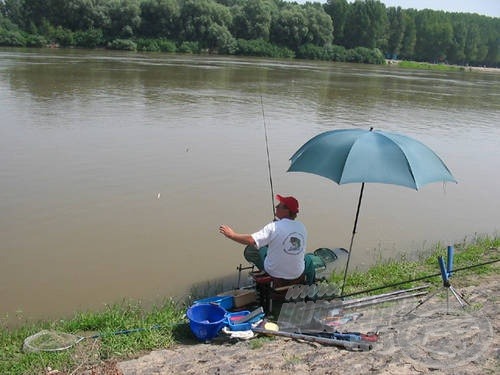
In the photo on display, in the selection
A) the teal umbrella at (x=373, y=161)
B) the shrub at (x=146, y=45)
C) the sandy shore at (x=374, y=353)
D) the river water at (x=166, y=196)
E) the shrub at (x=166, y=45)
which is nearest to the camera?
the sandy shore at (x=374, y=353)

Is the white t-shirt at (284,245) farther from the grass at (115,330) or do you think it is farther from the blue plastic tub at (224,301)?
the grass at (115,330)

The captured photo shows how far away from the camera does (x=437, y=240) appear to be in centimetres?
904

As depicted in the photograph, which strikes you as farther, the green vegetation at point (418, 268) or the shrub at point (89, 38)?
the shrub at point (89, 38)

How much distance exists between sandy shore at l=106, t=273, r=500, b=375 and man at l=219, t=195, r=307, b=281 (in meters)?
0.76

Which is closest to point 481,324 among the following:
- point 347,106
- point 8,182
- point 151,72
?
point 8,182

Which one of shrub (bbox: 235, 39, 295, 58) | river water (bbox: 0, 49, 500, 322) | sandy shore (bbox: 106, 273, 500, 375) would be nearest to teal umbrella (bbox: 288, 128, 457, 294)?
sandy shore (bbox: 106, 273, 500, 375)

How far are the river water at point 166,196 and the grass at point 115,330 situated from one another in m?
0.69

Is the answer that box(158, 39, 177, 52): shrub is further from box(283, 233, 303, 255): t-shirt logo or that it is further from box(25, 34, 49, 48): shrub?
box(283, 233, 303, 255): t-shirt logo

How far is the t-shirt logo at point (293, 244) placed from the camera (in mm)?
5266

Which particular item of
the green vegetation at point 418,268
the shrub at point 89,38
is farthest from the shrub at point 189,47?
the green vegetation at point 418,268

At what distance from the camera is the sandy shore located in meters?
4.36

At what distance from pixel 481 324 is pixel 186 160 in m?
8.91

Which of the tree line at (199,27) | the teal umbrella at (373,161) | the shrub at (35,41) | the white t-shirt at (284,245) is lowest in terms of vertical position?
the white t-shirt at (284,245)

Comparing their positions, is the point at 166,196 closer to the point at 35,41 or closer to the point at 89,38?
the point at 35,41
